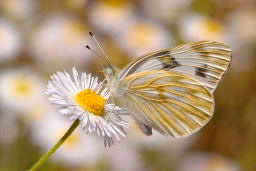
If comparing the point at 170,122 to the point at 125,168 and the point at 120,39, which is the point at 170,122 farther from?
the point at 120,39

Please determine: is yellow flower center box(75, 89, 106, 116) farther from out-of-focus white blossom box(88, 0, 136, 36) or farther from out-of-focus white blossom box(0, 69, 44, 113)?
out-of-focus white blossom box(88, 0, 136, 36)

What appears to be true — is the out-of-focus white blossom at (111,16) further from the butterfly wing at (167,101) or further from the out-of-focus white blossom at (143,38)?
the butterfly wing at (167,101)

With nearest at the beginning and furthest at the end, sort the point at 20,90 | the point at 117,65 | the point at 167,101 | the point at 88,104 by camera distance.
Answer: the point at 88,104 < the point at 167,101 < the point at 20,90 < the point at 117,65

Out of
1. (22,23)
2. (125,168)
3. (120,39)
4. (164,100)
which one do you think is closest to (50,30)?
(22,23)

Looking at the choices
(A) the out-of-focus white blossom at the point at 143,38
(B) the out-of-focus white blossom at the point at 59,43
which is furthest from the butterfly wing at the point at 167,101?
(A) the out-of-focus white blossom at the point at 143,38

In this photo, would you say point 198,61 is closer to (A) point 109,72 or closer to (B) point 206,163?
(A) point 109,72

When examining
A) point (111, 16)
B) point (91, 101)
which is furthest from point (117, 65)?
point (91, 101)
